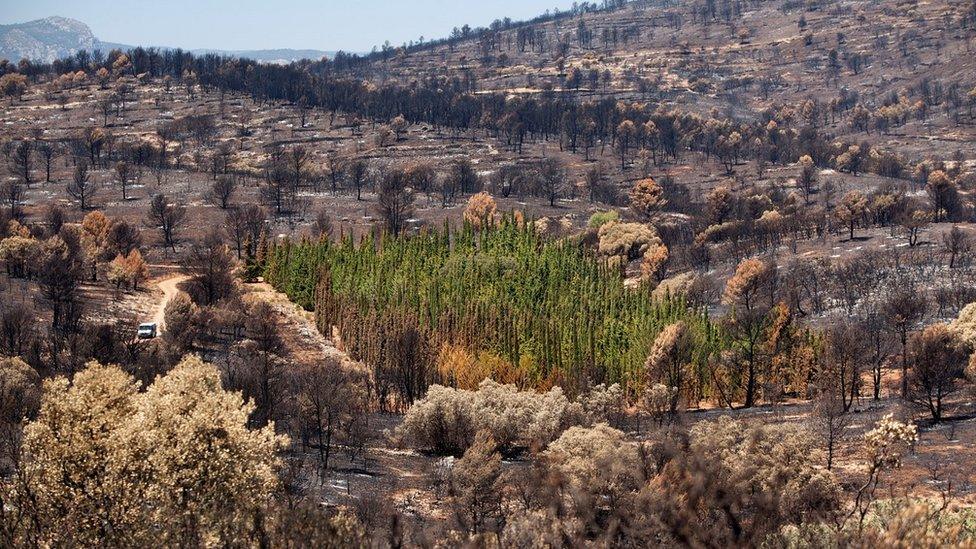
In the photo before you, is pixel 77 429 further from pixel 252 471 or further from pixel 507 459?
pixel 507 459

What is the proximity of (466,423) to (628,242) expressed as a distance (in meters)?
65.6

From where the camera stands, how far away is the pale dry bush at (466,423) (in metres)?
51.8

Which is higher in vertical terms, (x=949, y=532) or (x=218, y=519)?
(x=949, y=532)

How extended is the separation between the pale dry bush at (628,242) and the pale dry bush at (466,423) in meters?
61.5

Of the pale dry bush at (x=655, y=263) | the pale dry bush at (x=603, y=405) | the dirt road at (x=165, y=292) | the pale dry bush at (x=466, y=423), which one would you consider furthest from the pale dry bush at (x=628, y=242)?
the pale dry bush at (x=466, y=423)

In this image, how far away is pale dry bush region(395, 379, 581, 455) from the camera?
5184 cm

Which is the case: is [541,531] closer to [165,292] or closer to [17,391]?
[17,391]

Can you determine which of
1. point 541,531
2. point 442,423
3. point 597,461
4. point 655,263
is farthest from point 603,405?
point 655,263

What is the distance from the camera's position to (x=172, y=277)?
106 metres

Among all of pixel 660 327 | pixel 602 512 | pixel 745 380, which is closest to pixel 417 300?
pixel 660 327

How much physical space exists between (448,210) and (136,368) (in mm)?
94320

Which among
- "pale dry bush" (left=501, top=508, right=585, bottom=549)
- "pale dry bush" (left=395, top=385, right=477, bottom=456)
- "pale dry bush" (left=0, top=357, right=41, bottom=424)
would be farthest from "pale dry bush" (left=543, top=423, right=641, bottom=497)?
"pale dry bush" (left=0, top=357, right=41, bottom=424)

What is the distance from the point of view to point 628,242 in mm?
114375

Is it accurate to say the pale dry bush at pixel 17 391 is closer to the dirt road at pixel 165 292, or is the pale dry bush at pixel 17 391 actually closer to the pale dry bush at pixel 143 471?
the pale dry bush at pixel 143 471
